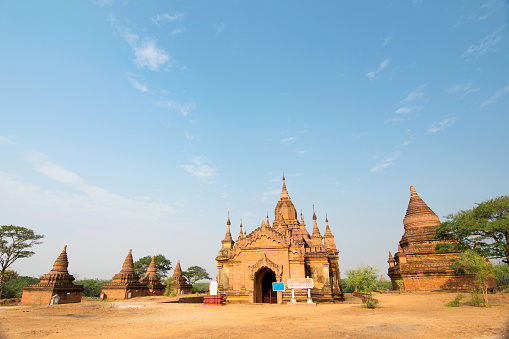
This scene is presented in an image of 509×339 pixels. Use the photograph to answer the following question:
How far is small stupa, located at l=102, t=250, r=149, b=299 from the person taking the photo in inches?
1623

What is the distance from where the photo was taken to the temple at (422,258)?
1442 inches

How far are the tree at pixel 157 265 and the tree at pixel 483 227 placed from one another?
73200 millimetres

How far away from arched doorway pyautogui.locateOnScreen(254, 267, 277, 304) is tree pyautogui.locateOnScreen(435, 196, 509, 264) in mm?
18820

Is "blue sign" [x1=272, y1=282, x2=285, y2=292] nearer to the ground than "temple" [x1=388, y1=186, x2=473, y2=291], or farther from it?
nearer to the ground

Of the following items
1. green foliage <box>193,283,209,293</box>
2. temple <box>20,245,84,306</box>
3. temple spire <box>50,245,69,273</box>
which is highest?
temple spire <box>50,245,69,273</box>

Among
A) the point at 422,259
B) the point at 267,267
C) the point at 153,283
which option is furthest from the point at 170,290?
the point at 422,259

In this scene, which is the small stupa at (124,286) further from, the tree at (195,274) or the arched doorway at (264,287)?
the tree at (195,274)

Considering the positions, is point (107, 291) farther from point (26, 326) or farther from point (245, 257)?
point (26, 326)

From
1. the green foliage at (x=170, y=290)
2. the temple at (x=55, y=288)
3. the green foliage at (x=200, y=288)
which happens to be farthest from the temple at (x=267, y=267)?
the green foliage at (x=200, y=288)

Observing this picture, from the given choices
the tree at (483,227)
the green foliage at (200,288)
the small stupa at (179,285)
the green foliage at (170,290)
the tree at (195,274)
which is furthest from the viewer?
the tree at (195,274)

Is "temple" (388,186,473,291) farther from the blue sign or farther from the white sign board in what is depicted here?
the blue sign

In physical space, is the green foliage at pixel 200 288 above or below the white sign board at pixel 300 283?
below

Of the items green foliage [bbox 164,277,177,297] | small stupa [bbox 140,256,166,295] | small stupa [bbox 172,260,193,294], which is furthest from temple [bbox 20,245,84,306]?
small stupa [bbox 172,260,193,294]

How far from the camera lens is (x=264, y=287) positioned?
3528 cm
